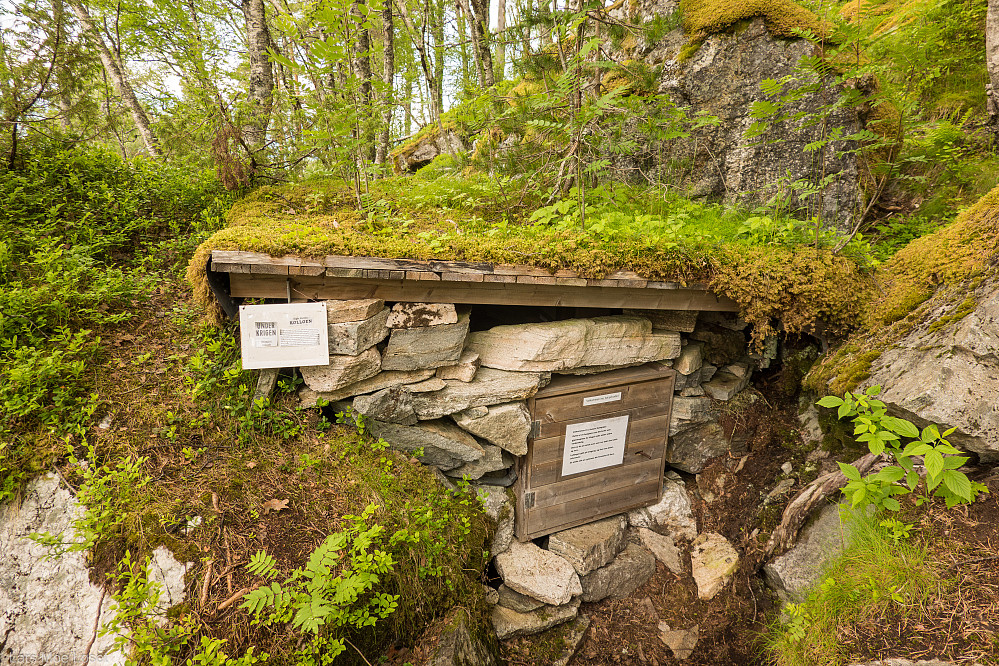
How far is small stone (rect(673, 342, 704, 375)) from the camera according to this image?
409 centimetres

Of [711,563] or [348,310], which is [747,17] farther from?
[711,563]

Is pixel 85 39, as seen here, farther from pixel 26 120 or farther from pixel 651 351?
pixel 651 351

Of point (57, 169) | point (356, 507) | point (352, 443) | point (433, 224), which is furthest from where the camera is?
point (57, 169)

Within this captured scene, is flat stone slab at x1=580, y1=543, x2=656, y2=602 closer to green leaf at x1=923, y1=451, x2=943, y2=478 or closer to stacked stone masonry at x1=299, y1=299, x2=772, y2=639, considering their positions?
stacked stone masonry at x1=299, y1=299, x2=772, y2=639

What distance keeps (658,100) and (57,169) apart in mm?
6466

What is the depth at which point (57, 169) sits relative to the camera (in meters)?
4.51

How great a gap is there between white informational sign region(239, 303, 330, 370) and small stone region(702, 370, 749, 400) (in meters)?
3.69

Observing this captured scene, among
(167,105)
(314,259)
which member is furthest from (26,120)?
(314,259)

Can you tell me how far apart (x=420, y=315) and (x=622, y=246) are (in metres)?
1.61

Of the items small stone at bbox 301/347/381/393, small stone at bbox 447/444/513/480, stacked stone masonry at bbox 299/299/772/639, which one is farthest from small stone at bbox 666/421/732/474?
small stone at bbox 301/347/381/393

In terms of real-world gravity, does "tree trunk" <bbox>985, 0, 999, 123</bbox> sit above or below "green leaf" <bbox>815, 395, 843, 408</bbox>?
above

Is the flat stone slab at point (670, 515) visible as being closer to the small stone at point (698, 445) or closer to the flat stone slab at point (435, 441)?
the small stone at point (698, 445)

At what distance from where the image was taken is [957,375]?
250 cm

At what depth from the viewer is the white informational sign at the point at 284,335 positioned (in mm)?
2760
